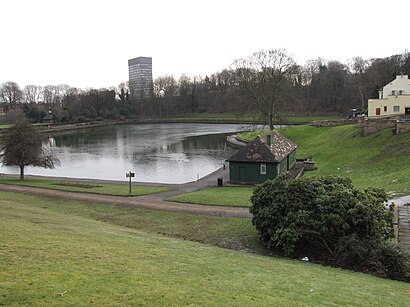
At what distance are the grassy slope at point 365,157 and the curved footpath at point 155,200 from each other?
937 centimetres

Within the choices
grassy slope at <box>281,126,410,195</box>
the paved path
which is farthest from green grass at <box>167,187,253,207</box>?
grassy slope at <box>281,126,410,195</box>

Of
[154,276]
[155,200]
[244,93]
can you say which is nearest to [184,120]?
[244,93]

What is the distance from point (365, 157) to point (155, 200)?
69.4 feet

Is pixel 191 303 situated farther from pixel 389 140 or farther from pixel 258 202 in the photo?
pixel 389 140

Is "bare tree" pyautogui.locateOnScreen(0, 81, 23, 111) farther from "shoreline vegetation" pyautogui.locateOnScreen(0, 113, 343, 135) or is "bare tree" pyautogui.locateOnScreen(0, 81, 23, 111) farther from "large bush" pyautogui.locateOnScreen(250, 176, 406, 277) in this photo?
"large bush" pyautogui.locateOnScreen(250, 176, 406, 277)

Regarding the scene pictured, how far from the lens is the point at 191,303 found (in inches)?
305

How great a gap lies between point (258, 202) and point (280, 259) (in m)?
2.86

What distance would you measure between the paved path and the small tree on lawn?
29.4m

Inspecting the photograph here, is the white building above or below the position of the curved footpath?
above

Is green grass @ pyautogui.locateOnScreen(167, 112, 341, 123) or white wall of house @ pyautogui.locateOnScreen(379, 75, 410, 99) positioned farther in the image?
green grass @ pyautogui.locateOnScreen(167, 112, 341, 123)

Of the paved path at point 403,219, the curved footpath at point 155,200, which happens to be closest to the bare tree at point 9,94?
the curved footpath at point 155,200

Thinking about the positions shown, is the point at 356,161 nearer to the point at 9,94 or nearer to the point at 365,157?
the point at 365,157

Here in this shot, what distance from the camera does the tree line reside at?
6569cm

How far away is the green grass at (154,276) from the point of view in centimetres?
786
